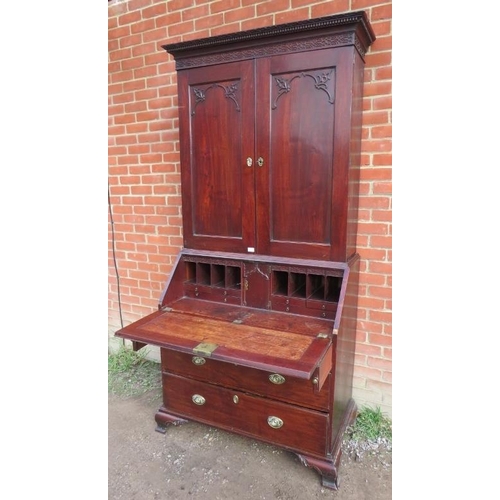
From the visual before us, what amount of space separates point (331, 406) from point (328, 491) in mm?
456

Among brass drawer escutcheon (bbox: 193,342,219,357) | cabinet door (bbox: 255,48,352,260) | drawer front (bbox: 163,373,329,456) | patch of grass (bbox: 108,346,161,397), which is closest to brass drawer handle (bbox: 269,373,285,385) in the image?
drawer front (bbox: 163,373,329,456)

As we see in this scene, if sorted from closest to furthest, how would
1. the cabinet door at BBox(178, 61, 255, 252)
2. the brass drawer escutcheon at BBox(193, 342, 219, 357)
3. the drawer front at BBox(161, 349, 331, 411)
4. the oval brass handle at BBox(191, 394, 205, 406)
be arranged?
the brass drawer escutcheon at BBox(193, 342, 219, 357), the drawer front at BBox(161, 349, 331, 411), the cabinet door at BBox(178, 61, 255, 252), the oval brass handle at BBox(191, 394, 205, 406)

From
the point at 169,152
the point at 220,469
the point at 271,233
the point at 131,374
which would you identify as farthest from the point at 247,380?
the point at 169,152

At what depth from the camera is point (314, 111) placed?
1.70m

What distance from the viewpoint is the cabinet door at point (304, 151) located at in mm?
1656

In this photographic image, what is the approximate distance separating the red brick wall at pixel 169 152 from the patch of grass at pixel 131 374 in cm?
31

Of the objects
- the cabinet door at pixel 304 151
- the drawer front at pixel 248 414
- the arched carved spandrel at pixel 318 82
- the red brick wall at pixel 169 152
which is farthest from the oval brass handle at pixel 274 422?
the arched carved spandrel at pixel 318 82

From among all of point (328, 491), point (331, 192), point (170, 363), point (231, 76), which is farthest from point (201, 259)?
point (328, 491)

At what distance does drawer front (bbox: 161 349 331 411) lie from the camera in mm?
1738

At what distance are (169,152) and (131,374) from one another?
178 centimetres

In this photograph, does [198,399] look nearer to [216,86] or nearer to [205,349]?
[205,349]

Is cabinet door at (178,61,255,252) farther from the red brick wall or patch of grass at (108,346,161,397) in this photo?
patch of grass at (108,346,161,397)

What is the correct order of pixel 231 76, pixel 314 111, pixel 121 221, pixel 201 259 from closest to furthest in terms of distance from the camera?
1. pixel 314 111
2. pixel 231 76
3. pixel 201 259
4. pixel 121 221

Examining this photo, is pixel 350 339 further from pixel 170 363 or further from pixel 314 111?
pixel 314 111
